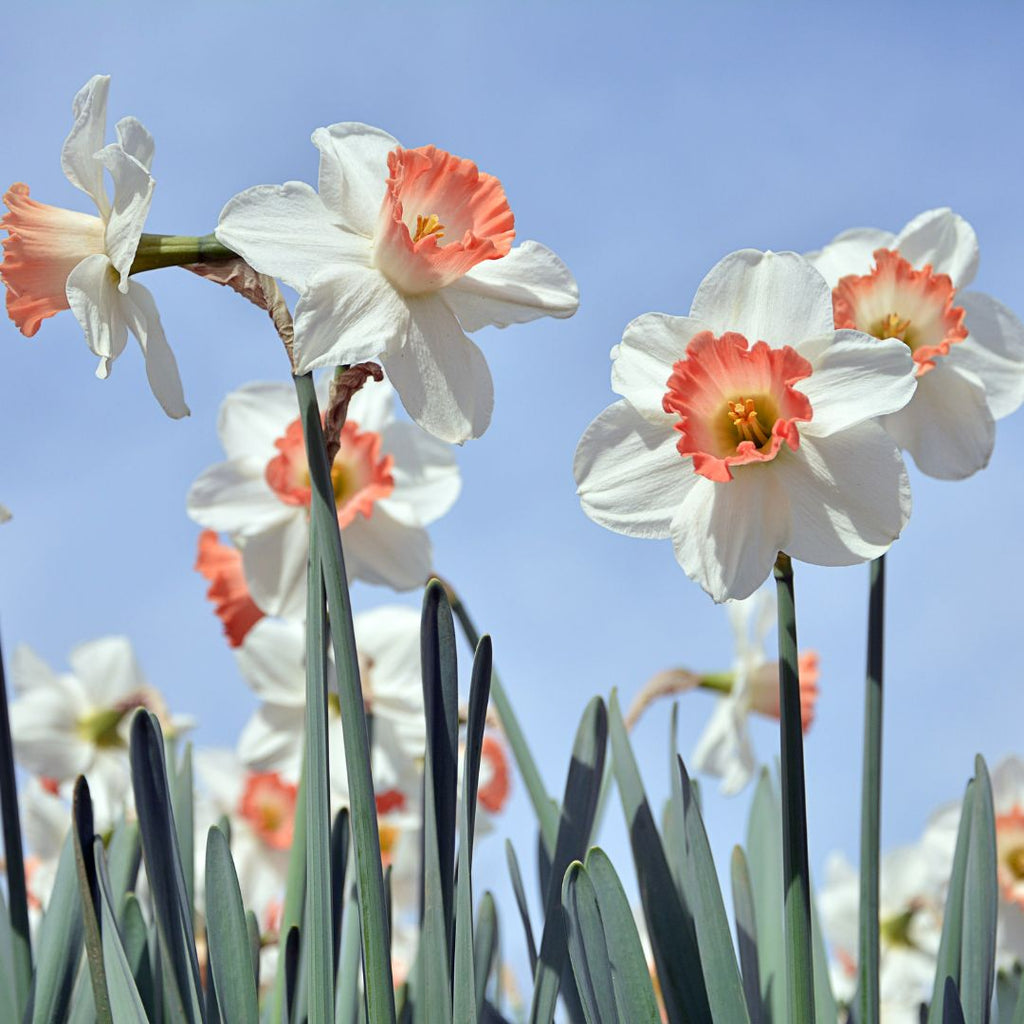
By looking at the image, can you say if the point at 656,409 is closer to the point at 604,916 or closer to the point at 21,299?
the point at 604,916

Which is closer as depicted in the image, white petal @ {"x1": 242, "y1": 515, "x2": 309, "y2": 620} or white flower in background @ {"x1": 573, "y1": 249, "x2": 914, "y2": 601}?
white flower in background @ {"x1": 573, "y1": 249, "x2": 914, "y2": 601}

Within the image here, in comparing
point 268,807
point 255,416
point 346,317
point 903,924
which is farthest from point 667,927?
point 903,924

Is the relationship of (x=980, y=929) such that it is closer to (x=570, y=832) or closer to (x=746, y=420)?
(x=570, y=832)

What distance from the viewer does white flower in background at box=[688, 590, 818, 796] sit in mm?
2428

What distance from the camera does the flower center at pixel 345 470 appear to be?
174cm

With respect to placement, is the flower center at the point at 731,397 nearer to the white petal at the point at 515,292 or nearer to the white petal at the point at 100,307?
the white petal at the point at 515,292

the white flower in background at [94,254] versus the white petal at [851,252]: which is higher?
the white petal at [851,252]

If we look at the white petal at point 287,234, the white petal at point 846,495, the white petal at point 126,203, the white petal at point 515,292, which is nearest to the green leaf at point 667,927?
the white petal at point 846,495

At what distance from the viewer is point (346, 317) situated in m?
1.03

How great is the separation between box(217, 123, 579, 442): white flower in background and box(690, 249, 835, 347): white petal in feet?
0.49

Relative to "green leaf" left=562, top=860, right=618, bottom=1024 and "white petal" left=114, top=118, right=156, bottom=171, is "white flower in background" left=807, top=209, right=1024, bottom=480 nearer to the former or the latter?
"green leaf" left=562, top=860, right=618, bottom=1024

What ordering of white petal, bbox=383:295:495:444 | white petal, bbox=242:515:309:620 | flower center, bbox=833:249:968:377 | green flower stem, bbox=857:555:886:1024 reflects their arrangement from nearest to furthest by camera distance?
white petal, bbox=383:295:495:444
green flower stem, bbox=857:555:886:1024
flower center, bbox=833:249:968:377
white petal, bbox=242:515:309:620

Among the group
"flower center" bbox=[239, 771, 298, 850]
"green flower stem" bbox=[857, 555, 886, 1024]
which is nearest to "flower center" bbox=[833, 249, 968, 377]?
"green flower stem" bbox=[857, 555, 886, 1024]

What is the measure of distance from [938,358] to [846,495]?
0.44 m
